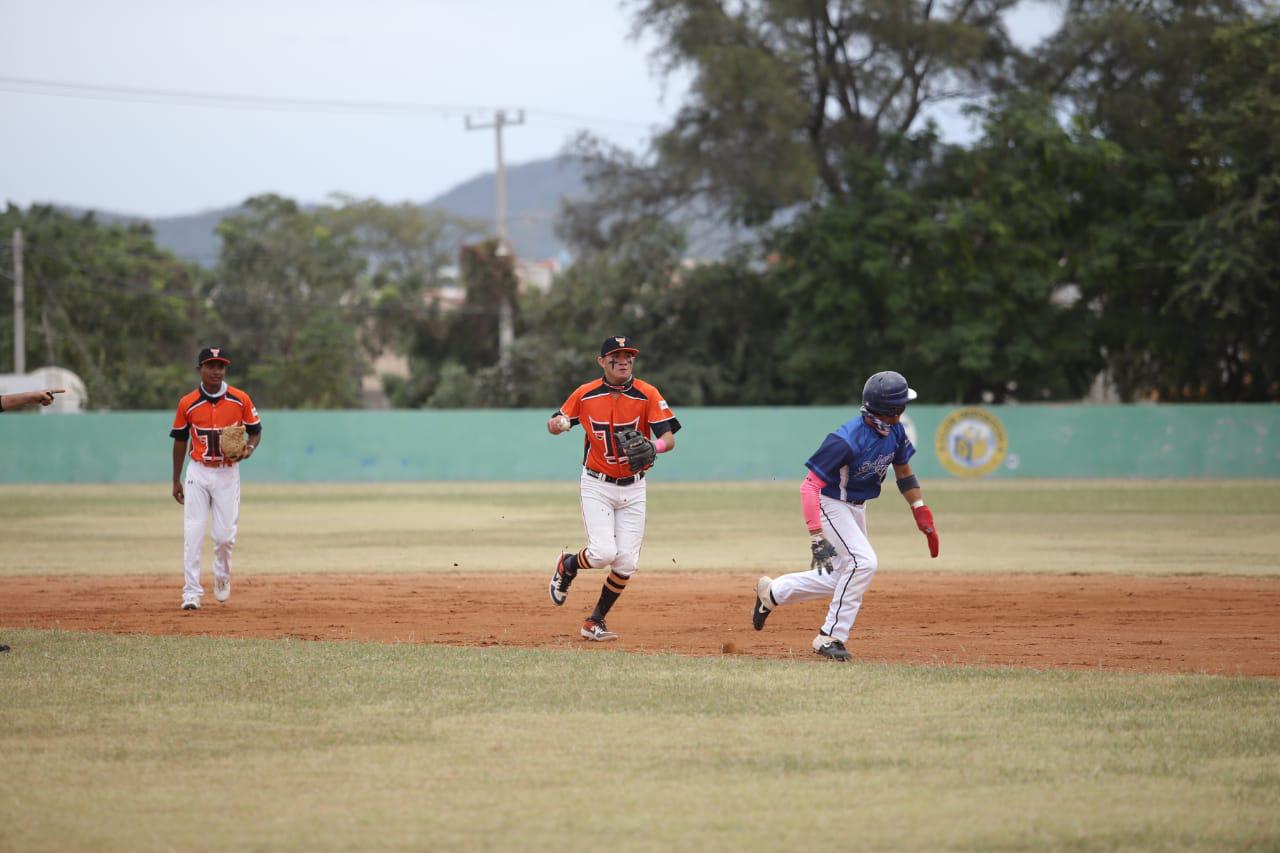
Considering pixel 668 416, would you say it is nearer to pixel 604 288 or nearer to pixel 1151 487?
pixel 1151 487

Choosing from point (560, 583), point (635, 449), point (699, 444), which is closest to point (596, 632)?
point (560, 583)

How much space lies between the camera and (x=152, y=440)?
3934 centimetres

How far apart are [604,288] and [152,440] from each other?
51.8 ft

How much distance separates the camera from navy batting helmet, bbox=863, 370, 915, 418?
9453 millimetres

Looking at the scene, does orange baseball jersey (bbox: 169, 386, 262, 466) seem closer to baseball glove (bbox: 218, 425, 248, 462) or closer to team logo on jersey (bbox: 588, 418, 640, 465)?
baseball glove (bbox: 218, 425, 248, 462)

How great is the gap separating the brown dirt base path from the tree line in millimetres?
28383

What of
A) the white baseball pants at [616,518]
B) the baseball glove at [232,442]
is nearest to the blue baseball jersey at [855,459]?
the white baseball pants at [616,518]

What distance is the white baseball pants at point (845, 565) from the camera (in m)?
9.63

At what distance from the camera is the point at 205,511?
13.0 m

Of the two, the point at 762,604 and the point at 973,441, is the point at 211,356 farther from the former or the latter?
the point at 973,441

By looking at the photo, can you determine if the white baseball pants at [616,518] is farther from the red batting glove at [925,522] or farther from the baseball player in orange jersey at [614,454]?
the red batting glove at [925,522]

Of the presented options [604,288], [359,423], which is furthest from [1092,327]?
[359,423]

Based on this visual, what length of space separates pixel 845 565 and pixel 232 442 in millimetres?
5910

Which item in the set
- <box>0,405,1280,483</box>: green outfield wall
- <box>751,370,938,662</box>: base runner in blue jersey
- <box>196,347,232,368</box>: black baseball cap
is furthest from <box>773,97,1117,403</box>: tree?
<box>751,370,938,662</box>: base runner in blue jersey
